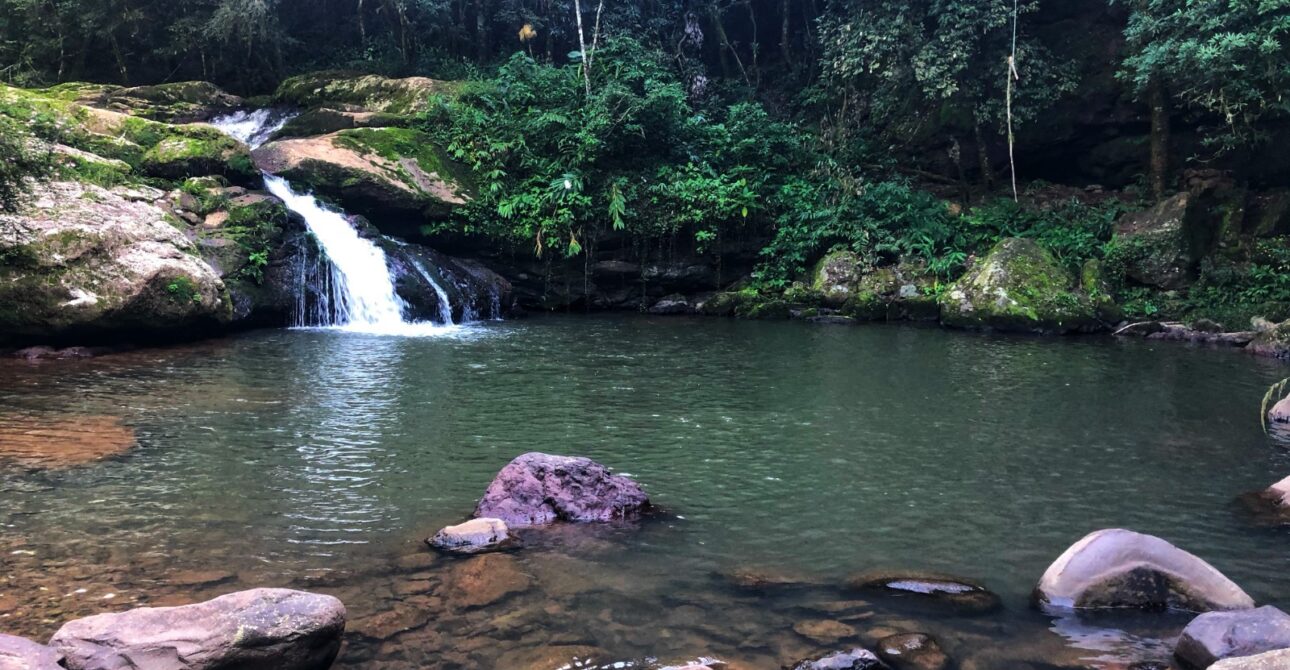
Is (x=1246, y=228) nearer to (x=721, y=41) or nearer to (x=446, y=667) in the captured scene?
(x=721, y=41)

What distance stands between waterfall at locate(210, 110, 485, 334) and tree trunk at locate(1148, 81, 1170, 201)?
53.4 ft

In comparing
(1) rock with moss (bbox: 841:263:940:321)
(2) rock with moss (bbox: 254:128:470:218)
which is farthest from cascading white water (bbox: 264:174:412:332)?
(1) rock with moss (bbox: 841:263:940:321)

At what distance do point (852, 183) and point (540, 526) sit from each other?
680 inches

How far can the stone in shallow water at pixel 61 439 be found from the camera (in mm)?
6910

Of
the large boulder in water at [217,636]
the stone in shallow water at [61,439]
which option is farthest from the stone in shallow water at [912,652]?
the stone in shallow water at [61,439]

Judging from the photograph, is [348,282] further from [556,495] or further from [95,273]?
[556,495]

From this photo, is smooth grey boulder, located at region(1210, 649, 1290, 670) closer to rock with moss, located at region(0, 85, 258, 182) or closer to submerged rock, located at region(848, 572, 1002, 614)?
submerged rock, located at region(848, 572, 1002, 614)

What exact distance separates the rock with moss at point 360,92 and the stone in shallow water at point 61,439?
1552cm

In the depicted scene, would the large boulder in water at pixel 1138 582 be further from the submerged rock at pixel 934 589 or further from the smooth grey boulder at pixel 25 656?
the smooth grey boulder at pixel 25 656

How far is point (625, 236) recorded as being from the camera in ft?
66.0

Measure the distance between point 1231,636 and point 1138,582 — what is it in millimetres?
723

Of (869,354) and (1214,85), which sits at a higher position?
(1214,85)

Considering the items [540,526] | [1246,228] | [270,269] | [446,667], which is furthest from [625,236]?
[446,667]

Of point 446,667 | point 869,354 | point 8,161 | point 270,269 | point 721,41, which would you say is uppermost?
point 721,41
